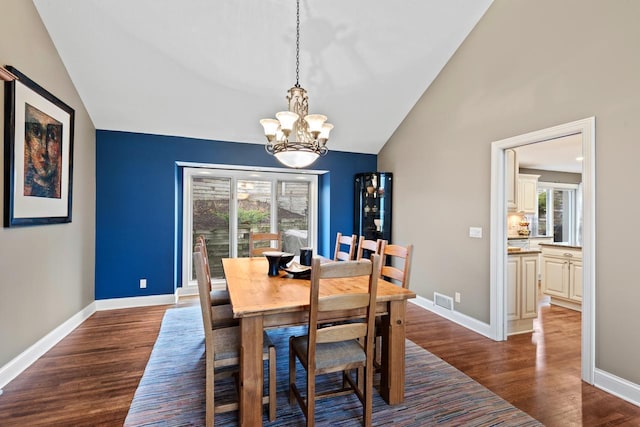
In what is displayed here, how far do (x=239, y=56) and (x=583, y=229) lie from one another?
3564mm

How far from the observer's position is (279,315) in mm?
1832

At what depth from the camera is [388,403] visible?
6.78 ft

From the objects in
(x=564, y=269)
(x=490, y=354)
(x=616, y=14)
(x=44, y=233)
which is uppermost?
(x=616, y=14)

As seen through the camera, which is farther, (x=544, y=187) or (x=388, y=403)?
(x=544, y=187)

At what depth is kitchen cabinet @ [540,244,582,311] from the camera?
4.15m

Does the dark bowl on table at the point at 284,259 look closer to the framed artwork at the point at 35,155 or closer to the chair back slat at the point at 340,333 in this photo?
the chair back slat at the point at 340,333

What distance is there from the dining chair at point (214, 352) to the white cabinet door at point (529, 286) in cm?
294

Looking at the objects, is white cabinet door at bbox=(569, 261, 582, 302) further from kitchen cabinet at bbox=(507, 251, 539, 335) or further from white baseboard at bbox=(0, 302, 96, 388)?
white baseboard at bbox=(0, 302, 96, 388)

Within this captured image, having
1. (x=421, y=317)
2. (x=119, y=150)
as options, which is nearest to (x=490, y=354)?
(x=421, y=317)

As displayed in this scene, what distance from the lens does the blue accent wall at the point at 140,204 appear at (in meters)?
3.96

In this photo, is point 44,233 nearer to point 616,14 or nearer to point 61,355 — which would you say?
point 61,355

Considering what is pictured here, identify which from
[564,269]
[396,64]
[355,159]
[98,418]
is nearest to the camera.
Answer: [98,418]

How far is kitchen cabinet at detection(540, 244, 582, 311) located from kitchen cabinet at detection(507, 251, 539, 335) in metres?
1.18

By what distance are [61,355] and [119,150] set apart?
96.7 inches
